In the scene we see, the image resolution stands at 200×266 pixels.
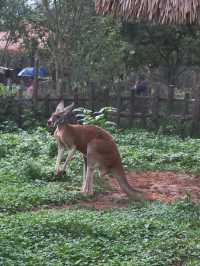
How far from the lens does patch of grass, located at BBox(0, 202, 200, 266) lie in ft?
19.3

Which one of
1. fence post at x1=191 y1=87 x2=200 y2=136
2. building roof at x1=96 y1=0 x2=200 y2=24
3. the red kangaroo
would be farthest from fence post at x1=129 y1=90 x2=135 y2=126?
the red kangaroo

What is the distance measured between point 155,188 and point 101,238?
3298 mm

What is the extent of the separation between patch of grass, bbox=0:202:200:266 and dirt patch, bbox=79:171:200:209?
0.90 metres

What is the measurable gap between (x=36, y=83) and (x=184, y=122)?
12.5 ft

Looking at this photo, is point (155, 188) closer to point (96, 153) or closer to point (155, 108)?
point (96, 153)

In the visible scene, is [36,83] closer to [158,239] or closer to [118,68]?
[118,68]

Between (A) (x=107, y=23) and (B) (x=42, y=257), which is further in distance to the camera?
(A) (x=107, y=23)

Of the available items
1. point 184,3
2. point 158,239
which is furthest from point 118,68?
point 158,239

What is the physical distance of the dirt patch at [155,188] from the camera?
8721 mm

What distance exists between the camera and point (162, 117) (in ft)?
55.8

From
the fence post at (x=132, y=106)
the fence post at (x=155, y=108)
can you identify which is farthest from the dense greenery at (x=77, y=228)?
the fence post at (x=132, y=106)

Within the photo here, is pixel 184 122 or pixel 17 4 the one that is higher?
pixel 17 4

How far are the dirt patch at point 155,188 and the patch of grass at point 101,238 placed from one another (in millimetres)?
897

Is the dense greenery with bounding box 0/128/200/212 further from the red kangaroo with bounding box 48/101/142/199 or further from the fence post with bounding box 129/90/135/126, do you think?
the fence post with bounding box 129/90/135/126
